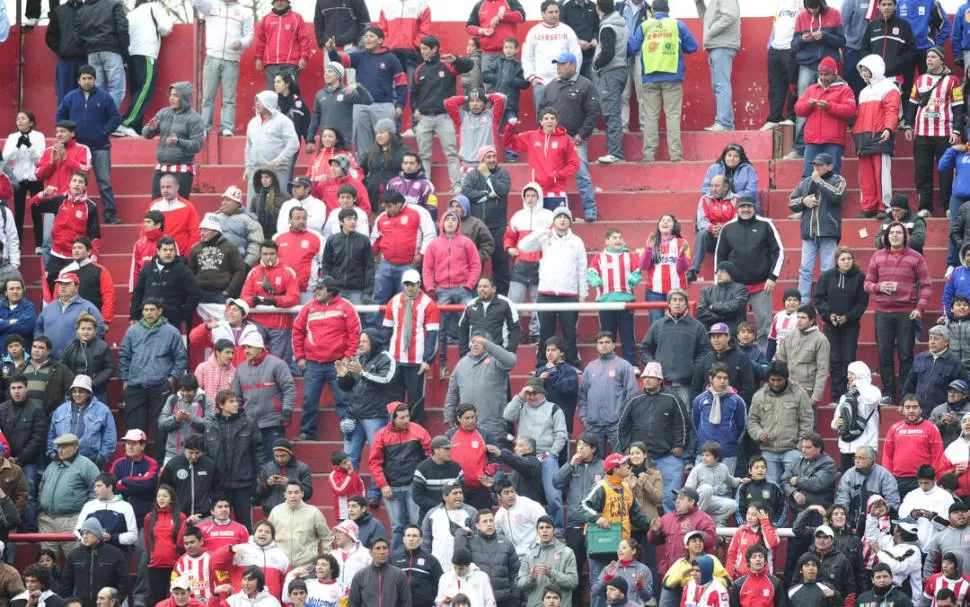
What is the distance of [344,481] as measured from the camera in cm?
2020

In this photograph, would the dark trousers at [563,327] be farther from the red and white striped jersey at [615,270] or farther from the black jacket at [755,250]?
the black jacket at [755,250]

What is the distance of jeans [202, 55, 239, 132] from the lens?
25.3m

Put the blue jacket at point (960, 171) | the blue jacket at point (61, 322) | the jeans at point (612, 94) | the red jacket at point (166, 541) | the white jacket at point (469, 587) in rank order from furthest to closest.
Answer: the jeans at point (612, 94) → the blue jacket at point (960, 171) → the blue jacket at point (61, 322) → the red jacket at point (166, 541) → the white jacket at point (469, 587)

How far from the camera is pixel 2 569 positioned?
1934 centimetres

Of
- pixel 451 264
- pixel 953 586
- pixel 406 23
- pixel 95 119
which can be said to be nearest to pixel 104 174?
pixel 95 119

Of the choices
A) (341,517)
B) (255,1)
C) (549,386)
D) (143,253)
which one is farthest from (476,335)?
(255,1)

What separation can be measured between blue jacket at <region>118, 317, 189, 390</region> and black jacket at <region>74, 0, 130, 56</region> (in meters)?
5.26

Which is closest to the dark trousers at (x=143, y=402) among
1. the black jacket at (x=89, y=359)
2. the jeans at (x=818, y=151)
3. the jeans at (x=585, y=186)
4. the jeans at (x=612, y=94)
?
the black jacket at (x=89, y=359)

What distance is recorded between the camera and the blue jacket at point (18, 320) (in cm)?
2170

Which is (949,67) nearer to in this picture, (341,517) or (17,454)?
(341,517)

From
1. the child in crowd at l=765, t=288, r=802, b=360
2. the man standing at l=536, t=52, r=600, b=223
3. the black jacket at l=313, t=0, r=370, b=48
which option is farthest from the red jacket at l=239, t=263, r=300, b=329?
the child in crowd at l=765, t=288, r=802, b=360

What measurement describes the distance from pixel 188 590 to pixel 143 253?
461 cm

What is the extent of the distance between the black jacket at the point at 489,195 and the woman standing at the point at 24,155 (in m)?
4.84

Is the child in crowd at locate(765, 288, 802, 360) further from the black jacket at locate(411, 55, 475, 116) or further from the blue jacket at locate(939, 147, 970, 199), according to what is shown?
the black jacket at locate(411, 55, 475, 116)
